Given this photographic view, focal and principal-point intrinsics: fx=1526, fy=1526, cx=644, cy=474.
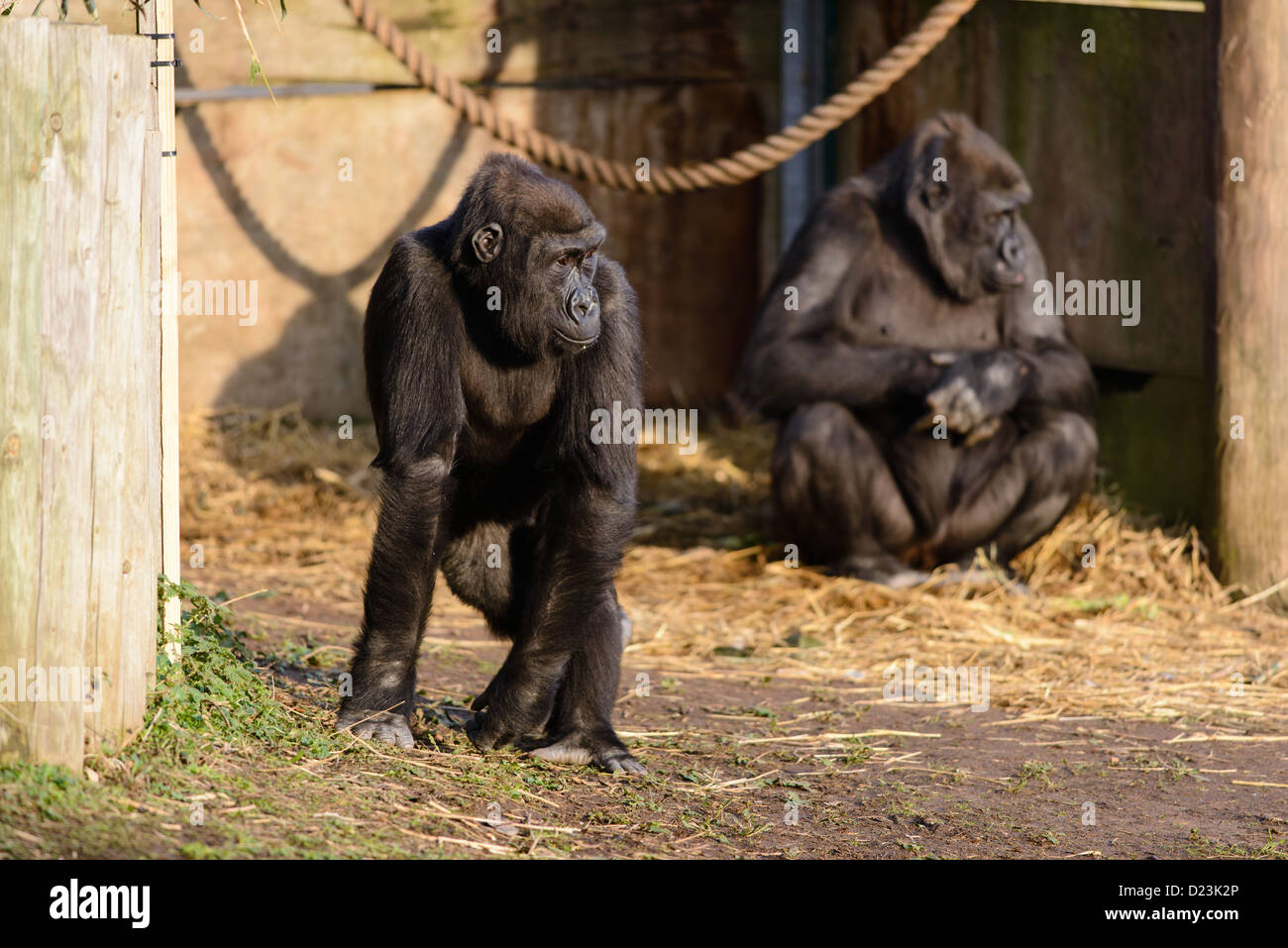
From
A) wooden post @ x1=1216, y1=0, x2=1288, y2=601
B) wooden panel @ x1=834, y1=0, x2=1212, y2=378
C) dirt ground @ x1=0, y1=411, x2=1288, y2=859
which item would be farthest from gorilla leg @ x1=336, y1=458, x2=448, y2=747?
wooden panel @ x1=834, y1=0, x2=1212, y2=378

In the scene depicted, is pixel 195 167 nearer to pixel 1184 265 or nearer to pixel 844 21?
pixel 844 21

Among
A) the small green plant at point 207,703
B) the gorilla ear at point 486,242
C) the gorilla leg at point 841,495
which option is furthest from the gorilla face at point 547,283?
the gorilla leg at point 841,495

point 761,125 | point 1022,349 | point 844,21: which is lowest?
point 1022,349

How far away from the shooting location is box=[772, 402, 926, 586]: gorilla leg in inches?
248

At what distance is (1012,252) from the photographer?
636 cm

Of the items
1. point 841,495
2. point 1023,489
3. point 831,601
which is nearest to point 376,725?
point 831,601

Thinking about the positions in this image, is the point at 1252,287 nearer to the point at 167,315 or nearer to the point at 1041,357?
the point at 1041,357

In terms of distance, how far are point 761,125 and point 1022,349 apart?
112 inches

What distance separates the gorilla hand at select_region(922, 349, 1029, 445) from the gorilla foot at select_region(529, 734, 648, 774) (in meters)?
2.90

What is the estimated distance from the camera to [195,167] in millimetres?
7977

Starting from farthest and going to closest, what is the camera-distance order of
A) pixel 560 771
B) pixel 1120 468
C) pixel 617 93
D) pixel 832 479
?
pixel 617 93, pixel 1120 468, pixel 832 479, pixel 560 771

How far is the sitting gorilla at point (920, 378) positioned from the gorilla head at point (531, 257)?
8.83ft

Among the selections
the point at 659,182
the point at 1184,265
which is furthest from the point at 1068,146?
the point at 659,182

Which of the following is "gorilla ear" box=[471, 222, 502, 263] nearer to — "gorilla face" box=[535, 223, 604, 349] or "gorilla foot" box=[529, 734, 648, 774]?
"gorilla face" box=[535, 223, 604, 349]
